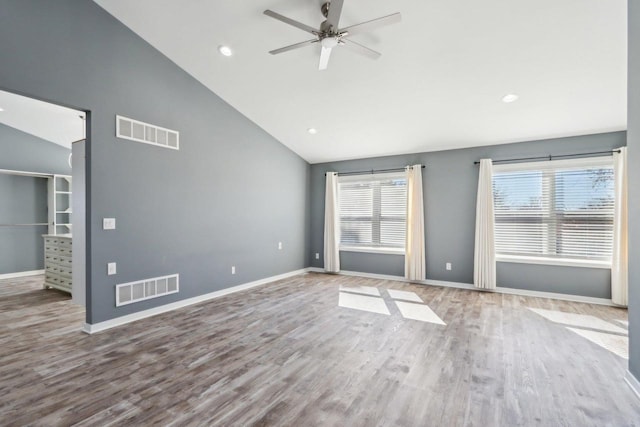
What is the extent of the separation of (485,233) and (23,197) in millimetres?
9115

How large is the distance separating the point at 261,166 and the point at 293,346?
3.47 metres

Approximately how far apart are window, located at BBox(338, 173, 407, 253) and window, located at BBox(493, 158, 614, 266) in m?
1.72

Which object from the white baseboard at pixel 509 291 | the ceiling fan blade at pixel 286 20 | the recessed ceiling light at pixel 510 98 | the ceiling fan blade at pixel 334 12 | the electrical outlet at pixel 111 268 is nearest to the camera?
the ceiling fan blade at pixel 334 12

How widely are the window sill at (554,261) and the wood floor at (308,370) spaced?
0.68m

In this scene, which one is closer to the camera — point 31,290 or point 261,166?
point 31,290

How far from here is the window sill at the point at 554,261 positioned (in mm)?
4232

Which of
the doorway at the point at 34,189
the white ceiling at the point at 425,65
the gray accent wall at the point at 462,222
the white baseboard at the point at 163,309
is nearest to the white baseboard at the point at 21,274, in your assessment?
the doorway at the point at 34,189

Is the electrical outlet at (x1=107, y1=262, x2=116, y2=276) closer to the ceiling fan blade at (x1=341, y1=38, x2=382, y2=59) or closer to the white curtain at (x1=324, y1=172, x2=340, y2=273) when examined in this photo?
the ceiling fan blade at (x1=341, y1=38, x2=382, y2=59)

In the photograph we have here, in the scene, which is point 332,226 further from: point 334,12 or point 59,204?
point 59,204

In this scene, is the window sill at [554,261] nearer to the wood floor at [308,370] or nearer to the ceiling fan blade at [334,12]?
the wood floor at [308,370]

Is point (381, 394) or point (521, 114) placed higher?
point (521, 114)

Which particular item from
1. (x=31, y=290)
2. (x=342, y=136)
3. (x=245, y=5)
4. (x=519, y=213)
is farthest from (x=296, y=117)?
(x=31, y=290)

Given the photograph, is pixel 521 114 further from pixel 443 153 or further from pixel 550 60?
pixel 443 153

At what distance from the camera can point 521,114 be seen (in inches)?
158
